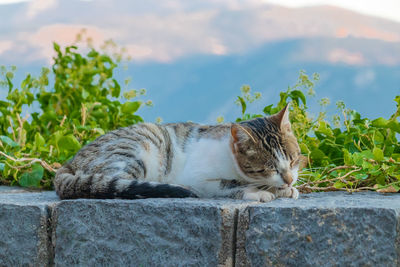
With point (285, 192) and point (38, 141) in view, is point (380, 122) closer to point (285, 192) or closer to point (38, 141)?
point (285, 192)

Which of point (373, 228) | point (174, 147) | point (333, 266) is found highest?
point (174, 147)

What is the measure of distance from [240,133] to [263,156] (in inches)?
6.6

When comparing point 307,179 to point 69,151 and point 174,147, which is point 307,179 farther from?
point 69,151

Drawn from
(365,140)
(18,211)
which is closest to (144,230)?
(18,211)

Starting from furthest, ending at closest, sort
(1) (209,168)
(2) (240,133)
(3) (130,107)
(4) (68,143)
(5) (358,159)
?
(3) (130,107) → (4) (68,143) → (5) (358,159) → (1) (209,168) → (2) (240,133)

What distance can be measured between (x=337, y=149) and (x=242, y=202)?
1585 mm

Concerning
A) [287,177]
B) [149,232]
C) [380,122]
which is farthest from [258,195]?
[380,122]

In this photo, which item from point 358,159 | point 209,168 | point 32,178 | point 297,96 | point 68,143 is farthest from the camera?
point 297,96

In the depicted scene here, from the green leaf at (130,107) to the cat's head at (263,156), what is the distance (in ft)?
7.31

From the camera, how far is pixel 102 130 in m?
4.44

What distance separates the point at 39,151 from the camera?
4121mm

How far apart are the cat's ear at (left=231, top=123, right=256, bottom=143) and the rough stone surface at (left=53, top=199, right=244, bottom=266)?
0.36 metres

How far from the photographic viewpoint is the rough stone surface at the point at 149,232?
232 centimetres

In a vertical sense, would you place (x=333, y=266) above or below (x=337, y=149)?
below
